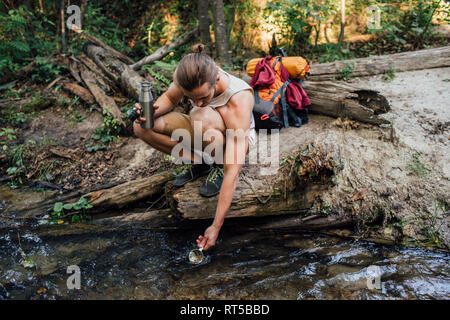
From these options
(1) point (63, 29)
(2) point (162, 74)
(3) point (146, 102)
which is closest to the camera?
(3) point (146, 102)

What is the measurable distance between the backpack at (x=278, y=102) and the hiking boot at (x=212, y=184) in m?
1.16

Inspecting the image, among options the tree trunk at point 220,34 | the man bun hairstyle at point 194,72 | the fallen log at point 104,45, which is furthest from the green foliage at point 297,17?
the man bun hairstyle at point 194,72

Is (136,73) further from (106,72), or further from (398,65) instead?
(398,65)

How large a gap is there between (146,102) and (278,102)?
2.07 m

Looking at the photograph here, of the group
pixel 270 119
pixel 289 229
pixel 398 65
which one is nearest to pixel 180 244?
pixel 289 229

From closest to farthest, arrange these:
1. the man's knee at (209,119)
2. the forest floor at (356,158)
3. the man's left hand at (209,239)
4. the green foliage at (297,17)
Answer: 1. the man's left hand at (209,239)
2. the man's knee at (209,119)
3. the forest floor at (356,158)
4. the green foliage at (297,17)

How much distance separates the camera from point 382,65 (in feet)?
16.4

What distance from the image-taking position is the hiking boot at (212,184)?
315 cm

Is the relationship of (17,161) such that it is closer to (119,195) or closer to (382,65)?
(119,195)

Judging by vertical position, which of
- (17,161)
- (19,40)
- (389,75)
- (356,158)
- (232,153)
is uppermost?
(19,40)

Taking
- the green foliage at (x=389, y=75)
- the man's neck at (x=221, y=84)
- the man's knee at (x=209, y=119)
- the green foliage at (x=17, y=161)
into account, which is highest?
the green foliage at (x=389, y=75)

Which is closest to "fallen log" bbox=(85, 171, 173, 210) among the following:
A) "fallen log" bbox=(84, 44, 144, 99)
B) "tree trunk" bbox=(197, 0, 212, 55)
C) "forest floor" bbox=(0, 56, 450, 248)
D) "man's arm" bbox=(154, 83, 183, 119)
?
"forest floor" bbox=(0, 56, 450, 248)

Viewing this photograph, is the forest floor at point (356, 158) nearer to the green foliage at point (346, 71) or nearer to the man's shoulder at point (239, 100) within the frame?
the green foliage at point (346, 71)

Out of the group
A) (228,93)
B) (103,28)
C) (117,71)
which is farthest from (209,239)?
(103,28)
